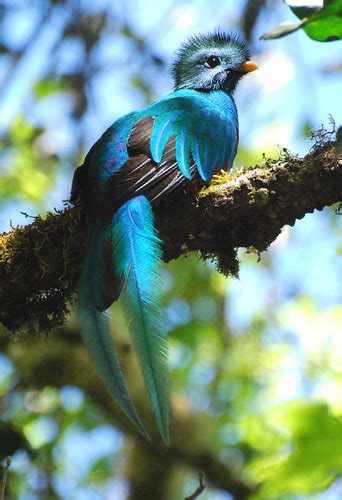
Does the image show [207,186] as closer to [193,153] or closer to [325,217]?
[193,153]

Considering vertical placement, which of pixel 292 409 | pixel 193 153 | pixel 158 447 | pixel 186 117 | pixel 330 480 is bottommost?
pixel 330 480

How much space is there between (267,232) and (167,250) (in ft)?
1.28

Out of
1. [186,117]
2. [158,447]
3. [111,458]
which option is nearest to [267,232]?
[186,117]

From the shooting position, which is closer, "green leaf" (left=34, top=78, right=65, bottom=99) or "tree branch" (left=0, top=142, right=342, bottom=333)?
"tree branch" (left=0, top=142, right=342, bottom=333)

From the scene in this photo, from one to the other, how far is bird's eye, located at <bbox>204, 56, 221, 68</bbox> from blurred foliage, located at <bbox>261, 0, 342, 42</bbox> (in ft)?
8.10

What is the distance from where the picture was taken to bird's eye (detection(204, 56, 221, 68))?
14.6 feet

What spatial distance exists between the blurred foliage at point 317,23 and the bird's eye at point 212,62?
247 cm

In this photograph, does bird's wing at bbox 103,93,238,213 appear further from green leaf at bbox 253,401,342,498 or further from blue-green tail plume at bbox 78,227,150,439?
green leaf at bbox 253,401,342,498

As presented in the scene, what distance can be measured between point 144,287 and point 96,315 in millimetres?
280

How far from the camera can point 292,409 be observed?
258cm

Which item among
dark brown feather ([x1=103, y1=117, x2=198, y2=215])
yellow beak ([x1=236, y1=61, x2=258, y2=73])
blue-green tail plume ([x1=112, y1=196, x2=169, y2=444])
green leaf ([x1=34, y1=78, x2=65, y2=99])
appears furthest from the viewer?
green leaf ([x1=34, y1=78, x2=65, y2=99])

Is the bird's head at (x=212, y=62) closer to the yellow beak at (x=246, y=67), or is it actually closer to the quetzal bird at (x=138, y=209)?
the yellow beak at (x=246, y=67)

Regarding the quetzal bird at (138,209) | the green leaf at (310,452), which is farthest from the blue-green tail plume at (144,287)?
the green leaf at (310,452)

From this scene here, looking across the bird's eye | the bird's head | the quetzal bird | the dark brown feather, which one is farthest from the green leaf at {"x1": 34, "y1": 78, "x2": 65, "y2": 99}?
the dark brown feather
